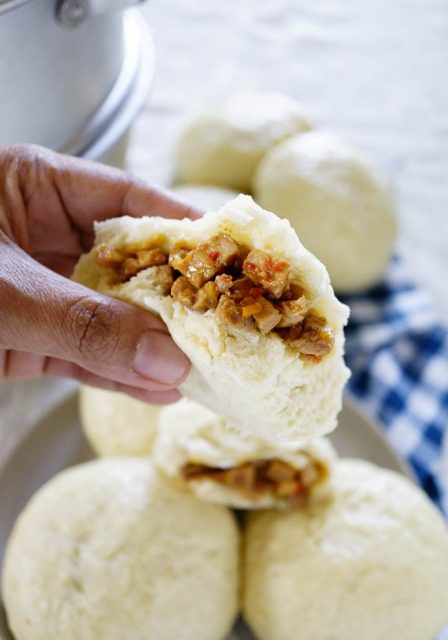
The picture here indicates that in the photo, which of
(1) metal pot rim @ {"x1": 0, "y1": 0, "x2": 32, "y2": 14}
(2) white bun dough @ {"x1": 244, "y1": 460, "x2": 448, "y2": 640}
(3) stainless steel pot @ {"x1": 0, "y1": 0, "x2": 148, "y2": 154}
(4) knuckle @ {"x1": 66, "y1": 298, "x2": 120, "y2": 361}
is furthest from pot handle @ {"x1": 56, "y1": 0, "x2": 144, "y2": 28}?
(2) white bun dough @ {"x1": 244, "y1": 460, "x2": 448, "y2": 640}

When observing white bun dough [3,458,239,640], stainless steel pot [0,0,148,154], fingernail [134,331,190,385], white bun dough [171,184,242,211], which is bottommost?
white bun dough [3,458,239,640]

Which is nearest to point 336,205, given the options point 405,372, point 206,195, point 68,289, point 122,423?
point 206,195

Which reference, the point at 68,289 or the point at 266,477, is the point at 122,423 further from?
the point at 68,289

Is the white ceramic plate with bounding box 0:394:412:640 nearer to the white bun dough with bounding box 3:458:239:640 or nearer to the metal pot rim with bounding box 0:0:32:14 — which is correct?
the white bun dough with bounding box 3:458:239:640

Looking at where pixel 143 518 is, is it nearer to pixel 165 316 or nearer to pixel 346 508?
pixel 346 508

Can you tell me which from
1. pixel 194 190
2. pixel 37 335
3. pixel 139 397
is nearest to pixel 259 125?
pixel 194 190

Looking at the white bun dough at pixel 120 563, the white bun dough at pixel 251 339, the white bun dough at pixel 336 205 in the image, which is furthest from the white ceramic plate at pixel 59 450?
the white bun dough at pixel 251 339
